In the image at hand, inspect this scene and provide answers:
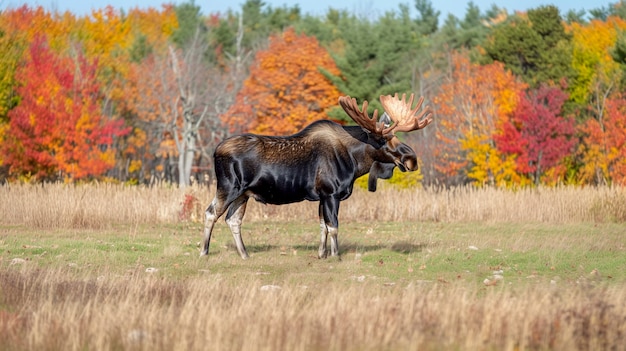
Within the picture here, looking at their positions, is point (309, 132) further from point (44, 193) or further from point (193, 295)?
point (44, 193)

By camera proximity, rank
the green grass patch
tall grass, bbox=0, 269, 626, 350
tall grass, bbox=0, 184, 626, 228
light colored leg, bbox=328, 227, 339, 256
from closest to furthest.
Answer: tall grass, bbox=0, 269, 626, 350, the green grass patch, light colored leg, bbox=328, 227, 339, 256, tall grass, bbox=0, 184, 626, 228

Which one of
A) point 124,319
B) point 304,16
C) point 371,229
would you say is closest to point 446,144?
point 371,229

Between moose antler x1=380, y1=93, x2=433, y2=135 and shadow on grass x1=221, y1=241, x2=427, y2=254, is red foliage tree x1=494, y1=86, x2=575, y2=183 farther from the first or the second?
moose antler x1=380, y1=93, x2=433, y2=135

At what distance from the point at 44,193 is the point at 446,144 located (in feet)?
79.5

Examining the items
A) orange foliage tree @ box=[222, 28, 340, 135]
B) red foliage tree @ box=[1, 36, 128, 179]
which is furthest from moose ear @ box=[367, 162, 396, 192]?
orange foliage tree @ box=[222, 28, 340, 135]

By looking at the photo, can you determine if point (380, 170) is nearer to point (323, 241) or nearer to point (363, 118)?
point (363, 118)

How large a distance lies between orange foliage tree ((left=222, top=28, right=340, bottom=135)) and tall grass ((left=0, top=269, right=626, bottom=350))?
134 ft

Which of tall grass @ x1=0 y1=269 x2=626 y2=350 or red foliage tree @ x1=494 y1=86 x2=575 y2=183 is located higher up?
red foliage tree @ x1=494 y1=86 x2=575 y2=183

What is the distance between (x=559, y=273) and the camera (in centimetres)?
1398

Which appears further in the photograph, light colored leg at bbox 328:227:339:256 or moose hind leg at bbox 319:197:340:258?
light colored leg at bbox 328:227:339:256

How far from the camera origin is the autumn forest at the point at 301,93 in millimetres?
38375

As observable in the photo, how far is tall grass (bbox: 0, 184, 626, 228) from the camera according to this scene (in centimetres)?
2250

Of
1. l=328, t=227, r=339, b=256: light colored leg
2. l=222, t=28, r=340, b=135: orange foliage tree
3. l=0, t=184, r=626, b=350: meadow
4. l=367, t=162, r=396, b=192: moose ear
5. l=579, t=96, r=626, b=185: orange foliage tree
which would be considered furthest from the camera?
l=222, t=28, r=340, b=135: orange foliage tree

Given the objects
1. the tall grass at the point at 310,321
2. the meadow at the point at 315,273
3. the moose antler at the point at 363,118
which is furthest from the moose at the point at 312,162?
the tall grass at the point at 310,321
